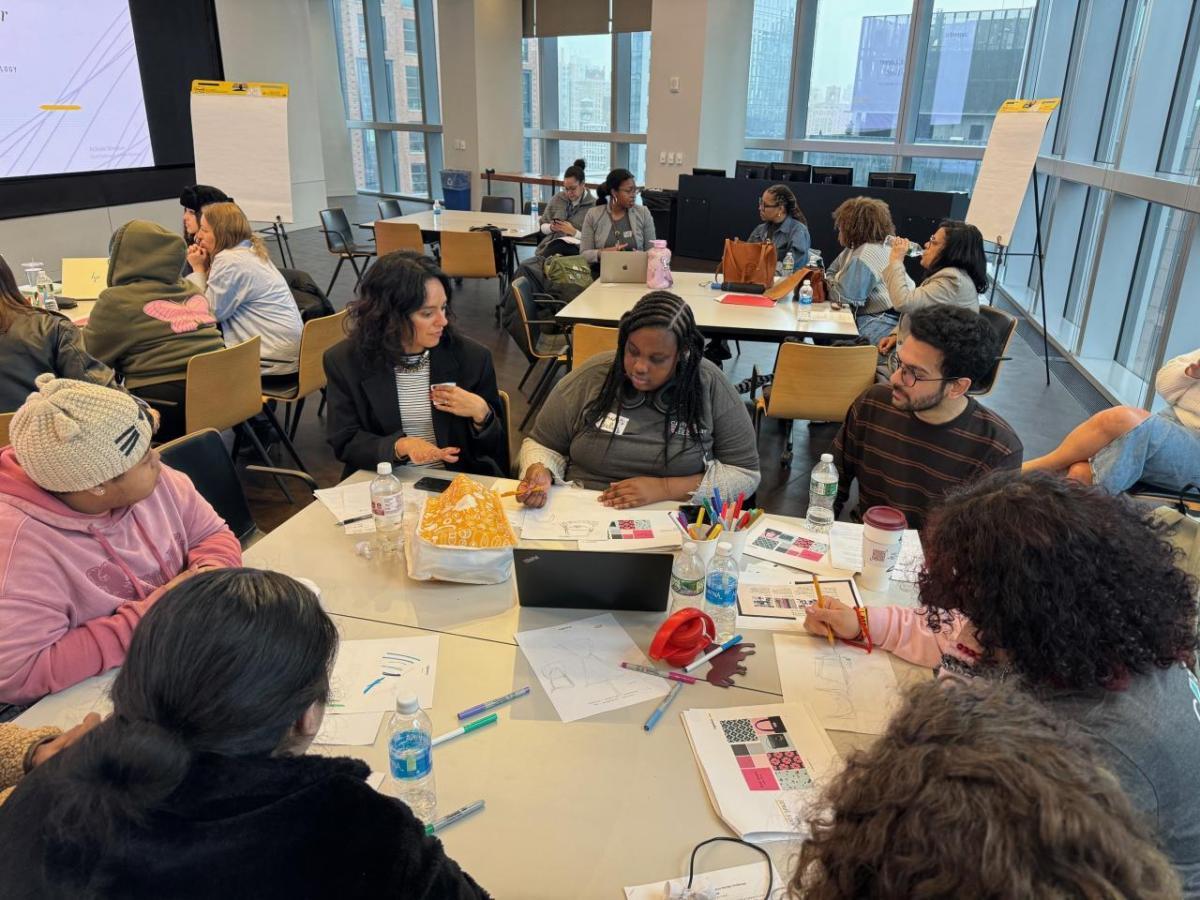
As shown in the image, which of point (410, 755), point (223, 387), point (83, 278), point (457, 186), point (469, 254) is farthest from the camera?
point (457, 186)

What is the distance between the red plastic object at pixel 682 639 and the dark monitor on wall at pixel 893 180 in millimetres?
6977

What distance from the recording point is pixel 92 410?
151cm

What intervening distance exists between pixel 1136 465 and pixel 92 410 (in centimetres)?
329

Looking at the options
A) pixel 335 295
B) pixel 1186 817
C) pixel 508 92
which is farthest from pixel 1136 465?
pixel 508 92

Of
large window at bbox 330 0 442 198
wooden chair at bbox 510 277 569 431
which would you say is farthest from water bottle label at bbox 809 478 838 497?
large window at bbox 330 0 442 198

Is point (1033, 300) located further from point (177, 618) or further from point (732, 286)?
point (177, 618)

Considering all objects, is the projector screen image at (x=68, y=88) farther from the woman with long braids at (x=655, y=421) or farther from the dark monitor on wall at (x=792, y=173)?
the woman with long braids at (x=655, y=421)

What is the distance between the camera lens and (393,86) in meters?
13.5

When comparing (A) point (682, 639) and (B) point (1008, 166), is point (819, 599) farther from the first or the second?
(B) point (1008, 166)

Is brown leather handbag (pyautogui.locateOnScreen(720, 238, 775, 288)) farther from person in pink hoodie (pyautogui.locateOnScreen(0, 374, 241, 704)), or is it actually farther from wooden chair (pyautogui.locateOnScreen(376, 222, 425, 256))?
person in pink hoodie (pyautogui.locateOnScreen(0, 374, 241, 704))

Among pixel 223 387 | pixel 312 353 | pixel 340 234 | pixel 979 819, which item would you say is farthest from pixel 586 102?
pixel 979 819

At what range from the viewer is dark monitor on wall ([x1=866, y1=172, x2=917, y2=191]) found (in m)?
7.44

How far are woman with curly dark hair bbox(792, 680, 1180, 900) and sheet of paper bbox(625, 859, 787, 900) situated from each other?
0.42m

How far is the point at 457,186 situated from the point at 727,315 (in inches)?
322
